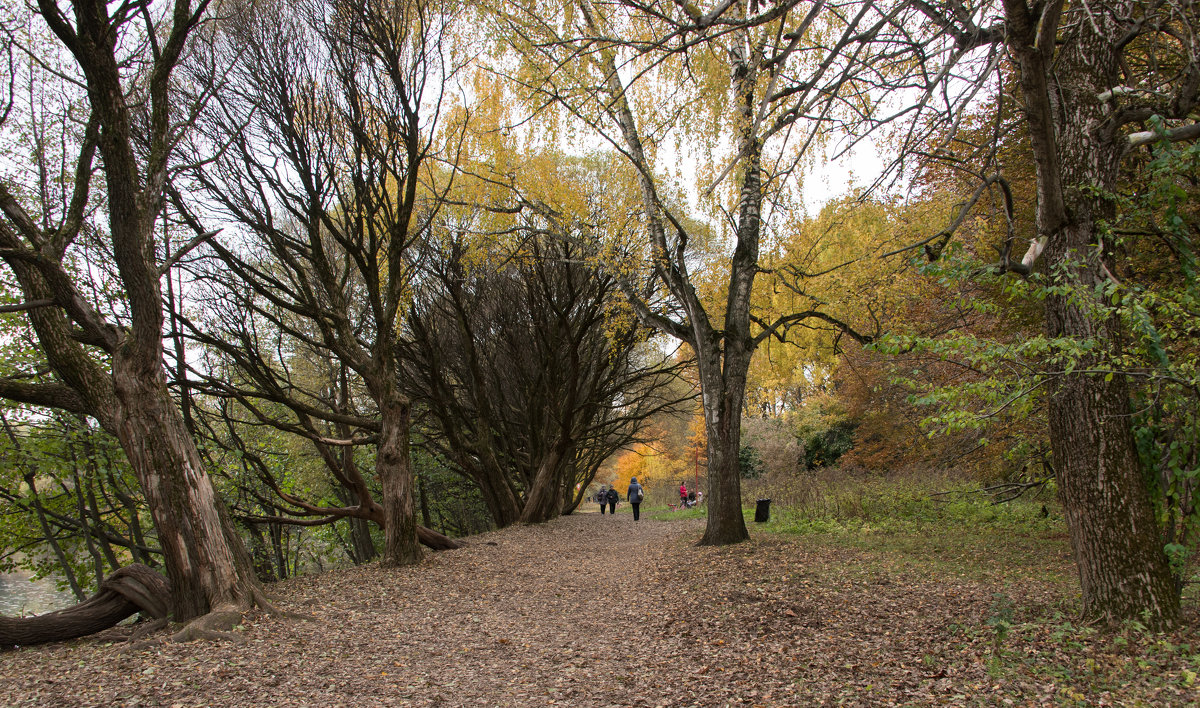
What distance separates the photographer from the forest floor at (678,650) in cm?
345

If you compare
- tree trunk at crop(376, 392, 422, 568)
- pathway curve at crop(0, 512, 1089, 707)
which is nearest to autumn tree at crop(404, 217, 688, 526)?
tree trunk at crop(376, 392, 422, 568)

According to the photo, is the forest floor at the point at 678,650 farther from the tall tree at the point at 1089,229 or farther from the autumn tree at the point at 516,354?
the autumn tree at the point at 516,354

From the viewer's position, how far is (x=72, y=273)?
737 cm

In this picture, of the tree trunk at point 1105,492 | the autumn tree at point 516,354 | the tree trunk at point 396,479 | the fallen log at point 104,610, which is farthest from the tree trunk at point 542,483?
the tree trunk at point 1105,492

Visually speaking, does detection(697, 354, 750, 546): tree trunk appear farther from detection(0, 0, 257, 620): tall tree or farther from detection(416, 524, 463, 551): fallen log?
detection(0, 0, 257, 620): tall tree

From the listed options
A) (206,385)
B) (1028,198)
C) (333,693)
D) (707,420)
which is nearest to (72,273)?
(206,385)

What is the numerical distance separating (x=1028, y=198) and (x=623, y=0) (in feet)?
19.2

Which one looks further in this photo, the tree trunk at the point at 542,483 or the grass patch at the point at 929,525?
the tree trunk at the point at 542,483

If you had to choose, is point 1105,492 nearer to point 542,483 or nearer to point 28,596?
point 542,483

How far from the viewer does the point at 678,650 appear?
4.72 metres

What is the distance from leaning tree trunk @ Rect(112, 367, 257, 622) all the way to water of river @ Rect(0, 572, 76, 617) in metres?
11.8

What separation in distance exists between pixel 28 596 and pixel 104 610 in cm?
1804

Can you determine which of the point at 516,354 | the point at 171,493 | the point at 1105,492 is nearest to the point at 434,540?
the point at 171,493

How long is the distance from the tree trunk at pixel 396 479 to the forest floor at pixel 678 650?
3.65ft
